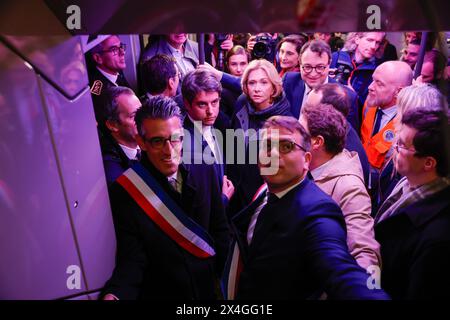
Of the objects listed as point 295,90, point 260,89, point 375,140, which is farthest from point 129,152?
point 375,140

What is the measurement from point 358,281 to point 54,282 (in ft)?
3.47

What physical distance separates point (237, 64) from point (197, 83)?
0.52 ft

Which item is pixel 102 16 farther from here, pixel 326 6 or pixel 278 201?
pixel 278 201

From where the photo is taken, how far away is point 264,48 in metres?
1.77

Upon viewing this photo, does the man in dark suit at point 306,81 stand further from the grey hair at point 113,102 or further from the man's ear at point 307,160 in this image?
the grey hair at point 113,102

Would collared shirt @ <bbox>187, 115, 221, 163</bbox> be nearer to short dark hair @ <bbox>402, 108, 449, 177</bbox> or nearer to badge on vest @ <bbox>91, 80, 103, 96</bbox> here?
badge on vest @ <bbox>91, 80, 103, 96</bbox>

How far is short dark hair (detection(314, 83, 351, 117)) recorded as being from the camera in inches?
70.7

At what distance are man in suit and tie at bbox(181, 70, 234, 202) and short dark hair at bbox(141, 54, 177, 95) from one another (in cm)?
7

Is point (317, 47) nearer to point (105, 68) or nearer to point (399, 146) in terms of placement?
point (399, 146)

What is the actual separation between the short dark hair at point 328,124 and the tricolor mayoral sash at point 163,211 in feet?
1.80

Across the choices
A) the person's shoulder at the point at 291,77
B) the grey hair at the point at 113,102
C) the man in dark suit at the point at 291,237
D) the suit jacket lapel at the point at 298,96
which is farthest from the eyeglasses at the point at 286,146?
the grey hair at the point at 113,102

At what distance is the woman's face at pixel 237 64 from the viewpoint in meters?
1.79

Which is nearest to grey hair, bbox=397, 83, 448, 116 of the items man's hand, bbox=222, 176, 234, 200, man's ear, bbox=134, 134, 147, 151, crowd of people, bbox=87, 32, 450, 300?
crowd of people, bbox=87, 32, 450, 300
